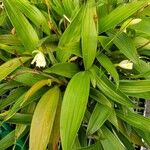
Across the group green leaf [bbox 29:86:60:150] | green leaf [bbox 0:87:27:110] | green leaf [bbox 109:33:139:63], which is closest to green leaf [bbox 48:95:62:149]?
green leaf [bbox 29:86:60:150]

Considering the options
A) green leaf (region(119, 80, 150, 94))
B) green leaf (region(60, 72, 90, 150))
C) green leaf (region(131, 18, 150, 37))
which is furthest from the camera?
green leaf (region(131, 18, 150, 37))

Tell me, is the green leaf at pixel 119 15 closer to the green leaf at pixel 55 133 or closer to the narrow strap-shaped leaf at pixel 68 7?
the narrow strap-shaped leaf at pixel 68 7

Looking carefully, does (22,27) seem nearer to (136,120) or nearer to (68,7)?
(68,7)

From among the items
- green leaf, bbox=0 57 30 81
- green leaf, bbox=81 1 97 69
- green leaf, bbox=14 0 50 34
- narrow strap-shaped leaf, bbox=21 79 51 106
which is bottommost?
narrow strap-shaped leaf, bbox=21 79 51 106

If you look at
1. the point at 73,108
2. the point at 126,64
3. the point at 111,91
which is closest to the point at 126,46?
the point at 126,64

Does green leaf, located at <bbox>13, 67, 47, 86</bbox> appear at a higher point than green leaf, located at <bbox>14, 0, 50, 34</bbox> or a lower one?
lower

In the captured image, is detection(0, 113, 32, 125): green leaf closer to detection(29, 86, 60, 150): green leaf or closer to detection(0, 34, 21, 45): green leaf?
detection(29, 86, 60, 150): green leaf
